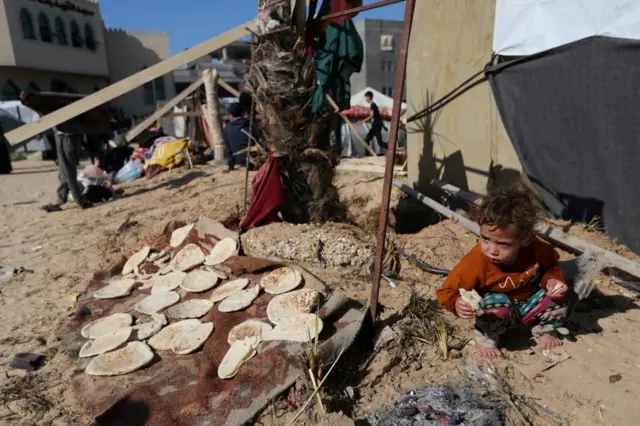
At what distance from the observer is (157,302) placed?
3391mm

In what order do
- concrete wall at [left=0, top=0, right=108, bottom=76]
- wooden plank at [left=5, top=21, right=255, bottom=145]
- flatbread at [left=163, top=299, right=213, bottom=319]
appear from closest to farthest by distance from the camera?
1. flatbread at [left=163, top=299, right=213, bottom=319]
2. wooden plank at [left=5, top=21, right=255, bottom=145]
3. concrete wall at [left=0, top=0, right=108, bottom=76]

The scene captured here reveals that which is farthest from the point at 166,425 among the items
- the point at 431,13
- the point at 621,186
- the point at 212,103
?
the point at 212,103

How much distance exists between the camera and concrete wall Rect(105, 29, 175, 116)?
28.7 meters

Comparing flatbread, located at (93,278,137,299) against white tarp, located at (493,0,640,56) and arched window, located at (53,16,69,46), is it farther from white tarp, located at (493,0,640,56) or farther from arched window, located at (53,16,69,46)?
arched window, located at (53,16,69,46)

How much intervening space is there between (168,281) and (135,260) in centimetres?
79

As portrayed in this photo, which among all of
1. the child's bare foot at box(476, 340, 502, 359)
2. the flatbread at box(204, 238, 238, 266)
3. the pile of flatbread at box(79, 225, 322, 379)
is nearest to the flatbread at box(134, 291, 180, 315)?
the pile of flatbread at box(79, 225, 322, 379)

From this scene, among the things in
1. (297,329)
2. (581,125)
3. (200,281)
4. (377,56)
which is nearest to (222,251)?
(200,281)

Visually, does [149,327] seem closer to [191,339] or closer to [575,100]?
[191,339]

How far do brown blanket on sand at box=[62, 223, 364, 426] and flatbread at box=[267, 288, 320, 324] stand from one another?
8 centimetres

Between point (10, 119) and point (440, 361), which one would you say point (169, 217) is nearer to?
point (440, 361)

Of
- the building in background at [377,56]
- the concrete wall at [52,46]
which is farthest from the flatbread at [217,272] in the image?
the building in background at [377,56]

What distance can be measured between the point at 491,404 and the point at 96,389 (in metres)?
2.24

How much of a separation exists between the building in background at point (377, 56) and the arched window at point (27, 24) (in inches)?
737

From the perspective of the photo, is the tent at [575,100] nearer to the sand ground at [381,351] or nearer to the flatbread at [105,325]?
the sand ground at [381,351]
